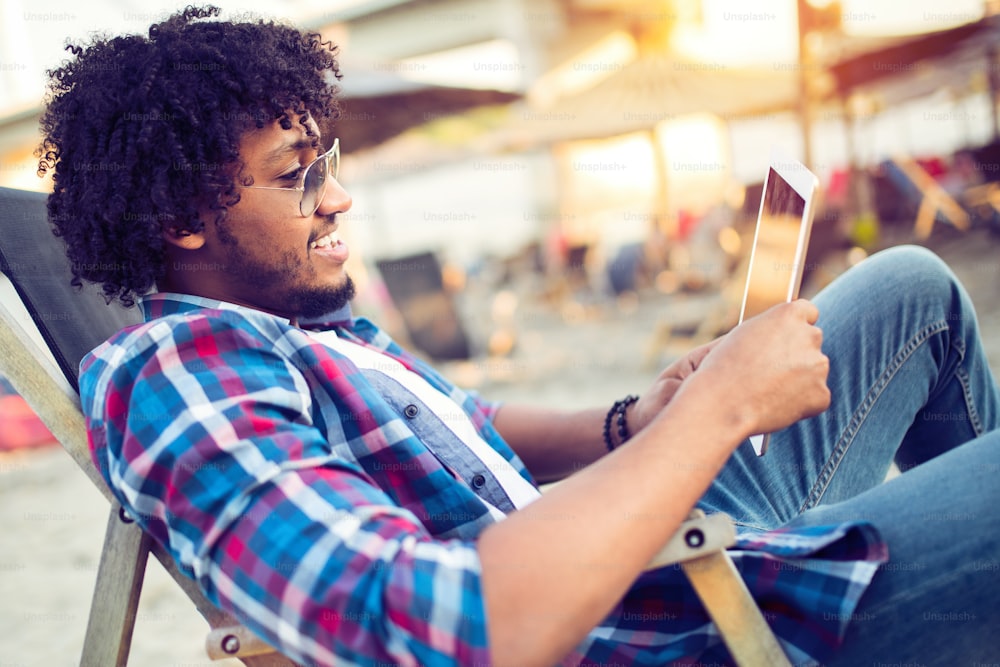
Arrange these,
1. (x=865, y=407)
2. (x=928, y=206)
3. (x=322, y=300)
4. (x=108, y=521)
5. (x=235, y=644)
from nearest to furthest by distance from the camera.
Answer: (x=235, y=644), (x=108, y=521), (x=322, y=300), (x=865, y=407), (x=928, y=206)

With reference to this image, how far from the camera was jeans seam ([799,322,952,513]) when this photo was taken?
158 cm

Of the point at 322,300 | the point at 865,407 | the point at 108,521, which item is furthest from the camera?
the point at 865,407

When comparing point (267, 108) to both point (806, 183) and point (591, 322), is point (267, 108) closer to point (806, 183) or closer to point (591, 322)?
point (806, 183)

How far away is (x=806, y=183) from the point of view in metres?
1.13

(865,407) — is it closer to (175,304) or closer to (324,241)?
(324,241)

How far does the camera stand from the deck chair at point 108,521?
1.02m

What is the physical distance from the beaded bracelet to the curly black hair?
0.92 m

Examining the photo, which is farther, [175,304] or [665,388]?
[665,388]

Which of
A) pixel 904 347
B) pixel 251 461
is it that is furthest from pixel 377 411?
pixel 904 347

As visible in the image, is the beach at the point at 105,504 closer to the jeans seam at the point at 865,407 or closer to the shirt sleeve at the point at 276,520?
the shirt sleeve at the point at 276,520

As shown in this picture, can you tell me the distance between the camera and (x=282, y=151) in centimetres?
136

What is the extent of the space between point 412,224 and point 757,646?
2408 cm

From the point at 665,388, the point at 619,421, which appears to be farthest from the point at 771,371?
the point at 619,421

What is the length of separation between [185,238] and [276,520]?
661mm
